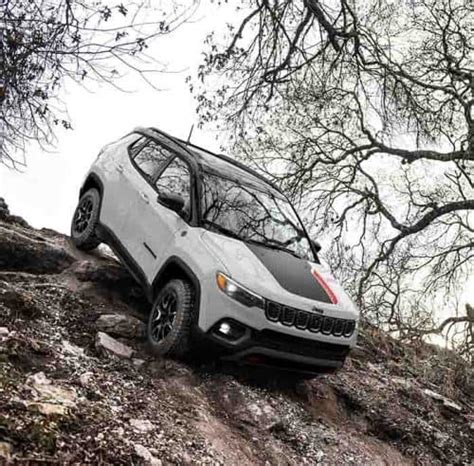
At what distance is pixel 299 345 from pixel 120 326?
6.02 feet

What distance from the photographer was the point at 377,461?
5352 mm

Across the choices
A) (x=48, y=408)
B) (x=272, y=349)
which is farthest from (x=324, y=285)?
(x=48, y=408)

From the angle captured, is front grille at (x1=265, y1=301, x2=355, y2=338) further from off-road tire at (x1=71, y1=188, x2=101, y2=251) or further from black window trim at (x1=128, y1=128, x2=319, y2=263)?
off-road tire at (x1=71, y1=188, x2=101, y2=251)

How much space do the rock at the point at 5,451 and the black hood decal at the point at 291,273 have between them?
286 centimetres

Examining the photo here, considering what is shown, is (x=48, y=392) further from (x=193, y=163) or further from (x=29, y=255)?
(x=29, y=255)

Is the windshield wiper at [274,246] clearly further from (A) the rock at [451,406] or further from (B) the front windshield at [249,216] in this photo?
(A) the rock at [451,406]

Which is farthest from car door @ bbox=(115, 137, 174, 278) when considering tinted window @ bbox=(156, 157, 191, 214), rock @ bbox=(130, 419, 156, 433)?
rock @ bbox=(130, 419, 156, 433)

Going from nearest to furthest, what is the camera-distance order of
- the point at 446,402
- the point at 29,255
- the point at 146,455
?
the point at 146,455, the point at 29,255, the point at 446,402

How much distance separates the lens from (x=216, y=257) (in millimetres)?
5383

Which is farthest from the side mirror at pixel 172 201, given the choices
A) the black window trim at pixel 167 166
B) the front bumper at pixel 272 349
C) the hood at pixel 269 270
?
the front bumper at pixel 272 349

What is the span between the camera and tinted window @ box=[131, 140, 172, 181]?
676cm

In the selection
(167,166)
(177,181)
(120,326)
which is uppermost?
(167,166)

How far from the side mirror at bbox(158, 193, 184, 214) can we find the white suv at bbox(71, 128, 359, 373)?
0.01 meters

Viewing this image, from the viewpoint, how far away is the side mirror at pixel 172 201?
19.2 feet
